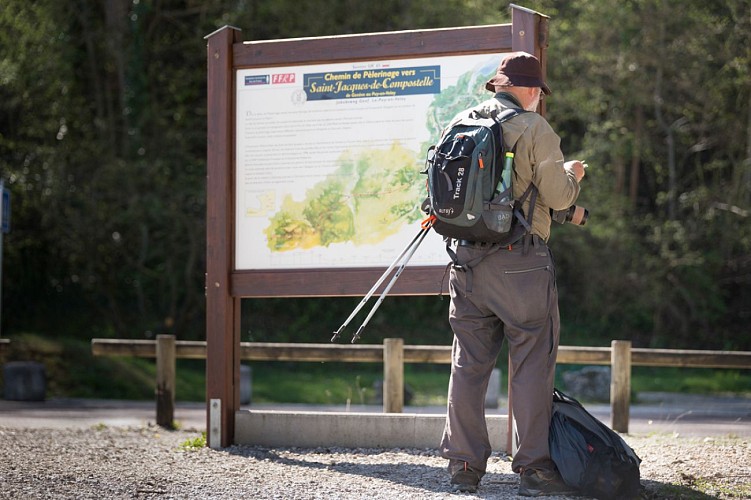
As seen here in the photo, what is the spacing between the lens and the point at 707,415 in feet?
44.2

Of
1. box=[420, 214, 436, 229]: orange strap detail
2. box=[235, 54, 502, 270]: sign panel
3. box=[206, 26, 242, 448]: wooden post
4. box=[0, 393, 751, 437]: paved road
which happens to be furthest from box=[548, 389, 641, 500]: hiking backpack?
box=[0, 393, 751, 437]: paved road

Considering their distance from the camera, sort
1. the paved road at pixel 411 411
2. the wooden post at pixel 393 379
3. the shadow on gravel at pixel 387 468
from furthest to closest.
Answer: the paved road at pixel 411 411
the wooden post at pixel 393 379
the shadow on gravel at pixel 387 468

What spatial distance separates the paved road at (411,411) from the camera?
1127 cm

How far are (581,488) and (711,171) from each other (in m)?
19.1

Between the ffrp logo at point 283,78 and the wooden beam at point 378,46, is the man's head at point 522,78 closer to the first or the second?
the wooden beam at point 378,46

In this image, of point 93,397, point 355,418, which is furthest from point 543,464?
point 93,397

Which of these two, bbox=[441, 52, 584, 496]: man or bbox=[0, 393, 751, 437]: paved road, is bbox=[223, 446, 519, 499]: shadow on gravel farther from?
bbox=[0, 393, 751, 437]: paved road

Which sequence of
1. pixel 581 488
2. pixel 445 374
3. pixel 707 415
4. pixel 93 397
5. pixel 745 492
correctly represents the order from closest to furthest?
pixel 581 488, pixel 745 492, pixel 707 415, pixel 93 397, pixel 445 374

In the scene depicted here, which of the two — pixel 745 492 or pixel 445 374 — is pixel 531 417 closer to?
pixel 745 492

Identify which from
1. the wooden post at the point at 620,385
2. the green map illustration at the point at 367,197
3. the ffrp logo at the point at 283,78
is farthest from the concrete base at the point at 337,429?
the wooden post at the point at 620,385

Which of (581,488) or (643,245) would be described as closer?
(581,488)

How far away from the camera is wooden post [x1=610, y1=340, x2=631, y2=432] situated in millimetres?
9641

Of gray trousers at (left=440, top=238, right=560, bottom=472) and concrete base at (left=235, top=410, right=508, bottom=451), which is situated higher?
gray trousers at (left=440, top=238, right=560, bottom=472)

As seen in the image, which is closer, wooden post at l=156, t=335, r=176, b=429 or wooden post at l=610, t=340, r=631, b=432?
wooden post at l=610, t=340, r=631, b=432
